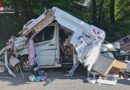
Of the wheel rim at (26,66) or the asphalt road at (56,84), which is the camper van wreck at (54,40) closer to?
the wheel rim at (26,66)

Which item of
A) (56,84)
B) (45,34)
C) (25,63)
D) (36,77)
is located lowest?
(56,84)

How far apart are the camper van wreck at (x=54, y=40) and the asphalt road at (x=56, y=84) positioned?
1.74 ft

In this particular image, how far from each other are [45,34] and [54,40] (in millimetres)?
530

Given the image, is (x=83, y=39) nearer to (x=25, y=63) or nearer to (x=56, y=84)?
(x=56, y=84)

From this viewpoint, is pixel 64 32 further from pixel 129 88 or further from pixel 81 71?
pixel 129 88

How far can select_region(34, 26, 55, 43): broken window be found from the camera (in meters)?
6.89

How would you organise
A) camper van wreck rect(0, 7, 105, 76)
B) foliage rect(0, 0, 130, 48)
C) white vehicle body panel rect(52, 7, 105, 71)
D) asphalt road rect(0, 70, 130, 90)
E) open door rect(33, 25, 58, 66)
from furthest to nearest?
1. foliage rect(0, 0, 130, 48)
2. open door rect(33, 25, 58, 66)
3. camper van wreck rect(0, 7, 105, 76)
4. white vehicle body panel rect(52, 7, 105, 71)
5. asphalt road rect(0, 70, 130, 90)

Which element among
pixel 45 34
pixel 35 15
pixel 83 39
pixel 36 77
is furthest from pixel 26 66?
pixel 35 15

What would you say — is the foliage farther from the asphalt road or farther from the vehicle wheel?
the asphalt road

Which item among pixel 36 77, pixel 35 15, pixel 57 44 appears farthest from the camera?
pixel 35 15

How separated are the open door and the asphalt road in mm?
787

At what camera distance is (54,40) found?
6754mm

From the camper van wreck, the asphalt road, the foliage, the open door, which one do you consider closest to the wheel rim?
the camper van wreck

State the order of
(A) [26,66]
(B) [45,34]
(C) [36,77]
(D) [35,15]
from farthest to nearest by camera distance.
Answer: (D) [35,15]
(A) [26,66]
(B) [45,34]
(C) [36,77]
